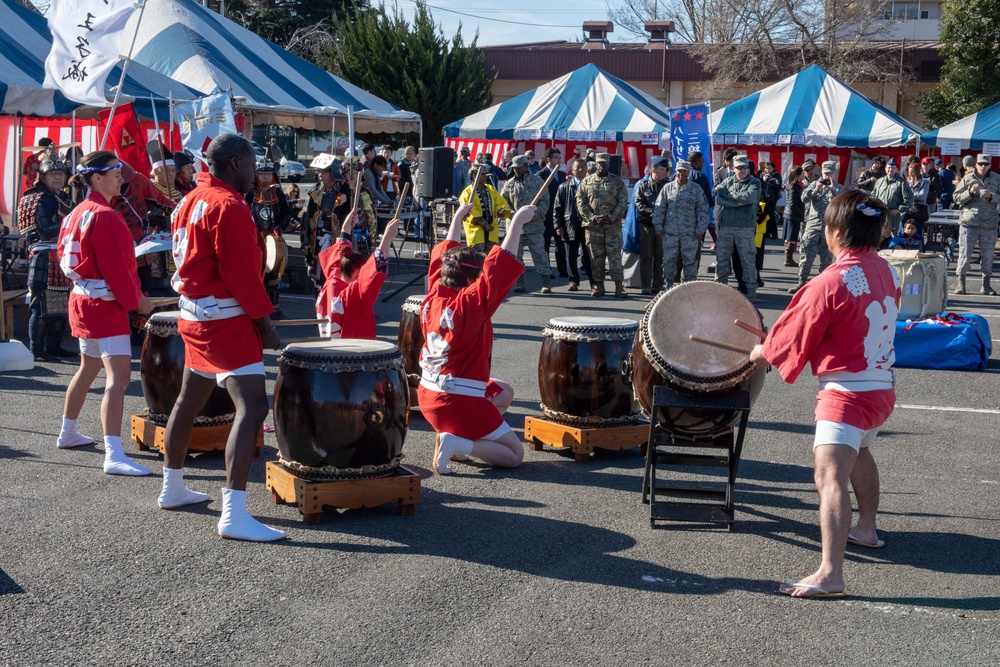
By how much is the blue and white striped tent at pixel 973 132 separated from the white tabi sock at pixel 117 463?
18792 millimetres

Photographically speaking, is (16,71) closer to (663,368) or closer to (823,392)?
(663,368)

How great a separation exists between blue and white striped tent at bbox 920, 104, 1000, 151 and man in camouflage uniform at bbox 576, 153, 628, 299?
10249mm

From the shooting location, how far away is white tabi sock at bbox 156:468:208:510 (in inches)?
211

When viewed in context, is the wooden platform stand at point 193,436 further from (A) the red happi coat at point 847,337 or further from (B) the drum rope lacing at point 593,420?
(A) the red happi coat at point 847,337

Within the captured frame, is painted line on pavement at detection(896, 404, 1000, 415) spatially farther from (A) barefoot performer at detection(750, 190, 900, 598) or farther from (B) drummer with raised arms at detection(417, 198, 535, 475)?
(A) barefoot performer at detection(750, 190, 900, 598)

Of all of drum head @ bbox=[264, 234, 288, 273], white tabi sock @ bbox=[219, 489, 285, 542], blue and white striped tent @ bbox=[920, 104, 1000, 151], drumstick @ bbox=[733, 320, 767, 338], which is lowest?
white tabi sock @ bbox=[219, 489, 285, 542]

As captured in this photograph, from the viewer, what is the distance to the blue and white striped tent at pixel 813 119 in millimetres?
21891

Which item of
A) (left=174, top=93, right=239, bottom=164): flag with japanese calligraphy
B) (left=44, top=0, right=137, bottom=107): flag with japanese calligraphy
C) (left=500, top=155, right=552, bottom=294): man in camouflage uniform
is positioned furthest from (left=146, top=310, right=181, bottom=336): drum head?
(left=500, top=155, right=552, bottom=294): man in camouflage uniform

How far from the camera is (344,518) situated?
17.8 ft

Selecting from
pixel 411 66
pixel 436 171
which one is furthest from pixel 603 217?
pixel 411 66

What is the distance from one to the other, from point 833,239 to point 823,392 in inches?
26.2

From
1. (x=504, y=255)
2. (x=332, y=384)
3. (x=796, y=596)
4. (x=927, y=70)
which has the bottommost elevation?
(x=796, y=596)

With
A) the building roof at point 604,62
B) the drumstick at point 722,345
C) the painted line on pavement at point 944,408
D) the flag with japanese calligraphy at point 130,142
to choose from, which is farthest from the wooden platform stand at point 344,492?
the building roof at point 604,62

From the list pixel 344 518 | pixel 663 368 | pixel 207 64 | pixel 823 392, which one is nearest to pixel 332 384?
pixel 344 518
